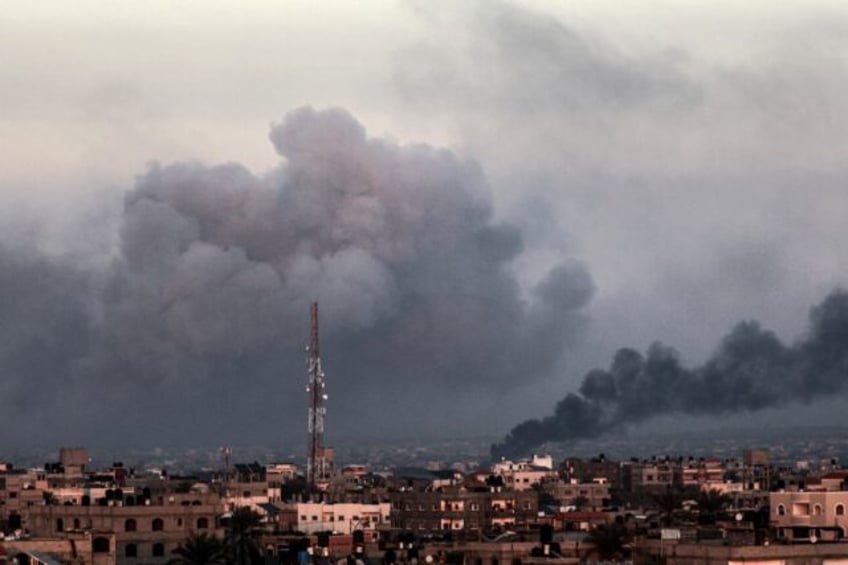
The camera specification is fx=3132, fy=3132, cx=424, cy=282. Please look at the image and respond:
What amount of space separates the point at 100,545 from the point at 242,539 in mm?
13705

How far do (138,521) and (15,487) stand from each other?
45.5m

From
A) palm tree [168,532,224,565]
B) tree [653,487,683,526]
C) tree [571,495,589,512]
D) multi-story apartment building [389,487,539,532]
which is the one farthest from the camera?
tree [571,495,589,512]

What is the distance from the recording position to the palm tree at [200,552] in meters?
99.8

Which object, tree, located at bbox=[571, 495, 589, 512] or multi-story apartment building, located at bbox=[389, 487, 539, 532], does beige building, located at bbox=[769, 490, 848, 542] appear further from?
tree, located at bbox=[571, 495, 589, 512]

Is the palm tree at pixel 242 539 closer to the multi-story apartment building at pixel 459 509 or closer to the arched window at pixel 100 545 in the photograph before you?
the arched window at pixel 100 545

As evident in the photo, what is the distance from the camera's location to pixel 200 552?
99.6 metres

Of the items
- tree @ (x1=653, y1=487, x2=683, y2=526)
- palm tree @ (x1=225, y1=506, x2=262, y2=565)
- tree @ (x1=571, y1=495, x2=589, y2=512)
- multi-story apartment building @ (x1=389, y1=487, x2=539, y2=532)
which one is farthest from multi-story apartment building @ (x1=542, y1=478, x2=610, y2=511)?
palm tree @ (x1=225, y1=506, x2=262, y2=565)

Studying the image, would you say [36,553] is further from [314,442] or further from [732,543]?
[314,442]

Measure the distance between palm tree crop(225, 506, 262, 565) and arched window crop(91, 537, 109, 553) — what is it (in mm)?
10664

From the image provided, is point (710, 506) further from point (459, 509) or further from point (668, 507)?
point (459, 509)

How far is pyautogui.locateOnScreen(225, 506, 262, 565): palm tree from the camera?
338 ft

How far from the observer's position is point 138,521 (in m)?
110

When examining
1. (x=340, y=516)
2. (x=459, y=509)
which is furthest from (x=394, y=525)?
(x=459, y=509)

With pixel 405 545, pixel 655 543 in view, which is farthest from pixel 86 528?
pixel 655 543
